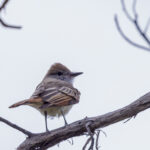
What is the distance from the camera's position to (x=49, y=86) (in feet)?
23.2

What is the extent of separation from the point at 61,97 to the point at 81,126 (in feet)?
6.51

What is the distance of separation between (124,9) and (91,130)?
1320 mm

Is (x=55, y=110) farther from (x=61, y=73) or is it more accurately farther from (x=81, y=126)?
(x=81, y=126)

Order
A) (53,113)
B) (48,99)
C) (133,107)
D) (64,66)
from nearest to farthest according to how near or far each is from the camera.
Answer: (133,107), (48,99), (53,113), (64,66)

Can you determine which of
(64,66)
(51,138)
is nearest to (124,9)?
(51,138)

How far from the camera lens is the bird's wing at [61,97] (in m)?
6.17

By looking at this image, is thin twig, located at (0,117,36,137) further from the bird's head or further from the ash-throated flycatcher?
the bird's head

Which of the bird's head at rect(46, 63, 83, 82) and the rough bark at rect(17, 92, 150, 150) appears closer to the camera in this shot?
the rough bark at rect(17, 92, 150, 150)

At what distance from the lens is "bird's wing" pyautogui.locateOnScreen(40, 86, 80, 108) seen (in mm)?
6175

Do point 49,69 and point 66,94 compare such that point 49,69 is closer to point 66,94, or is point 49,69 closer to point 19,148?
point 66,94

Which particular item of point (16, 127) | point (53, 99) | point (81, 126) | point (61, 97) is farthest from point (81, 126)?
point (61, 97)

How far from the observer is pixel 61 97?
21.5 feet

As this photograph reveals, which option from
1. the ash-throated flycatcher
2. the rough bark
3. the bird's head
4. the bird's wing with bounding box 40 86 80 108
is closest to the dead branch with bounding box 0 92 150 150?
the rough bark

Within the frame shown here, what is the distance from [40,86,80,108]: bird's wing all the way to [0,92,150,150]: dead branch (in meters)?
1.30
